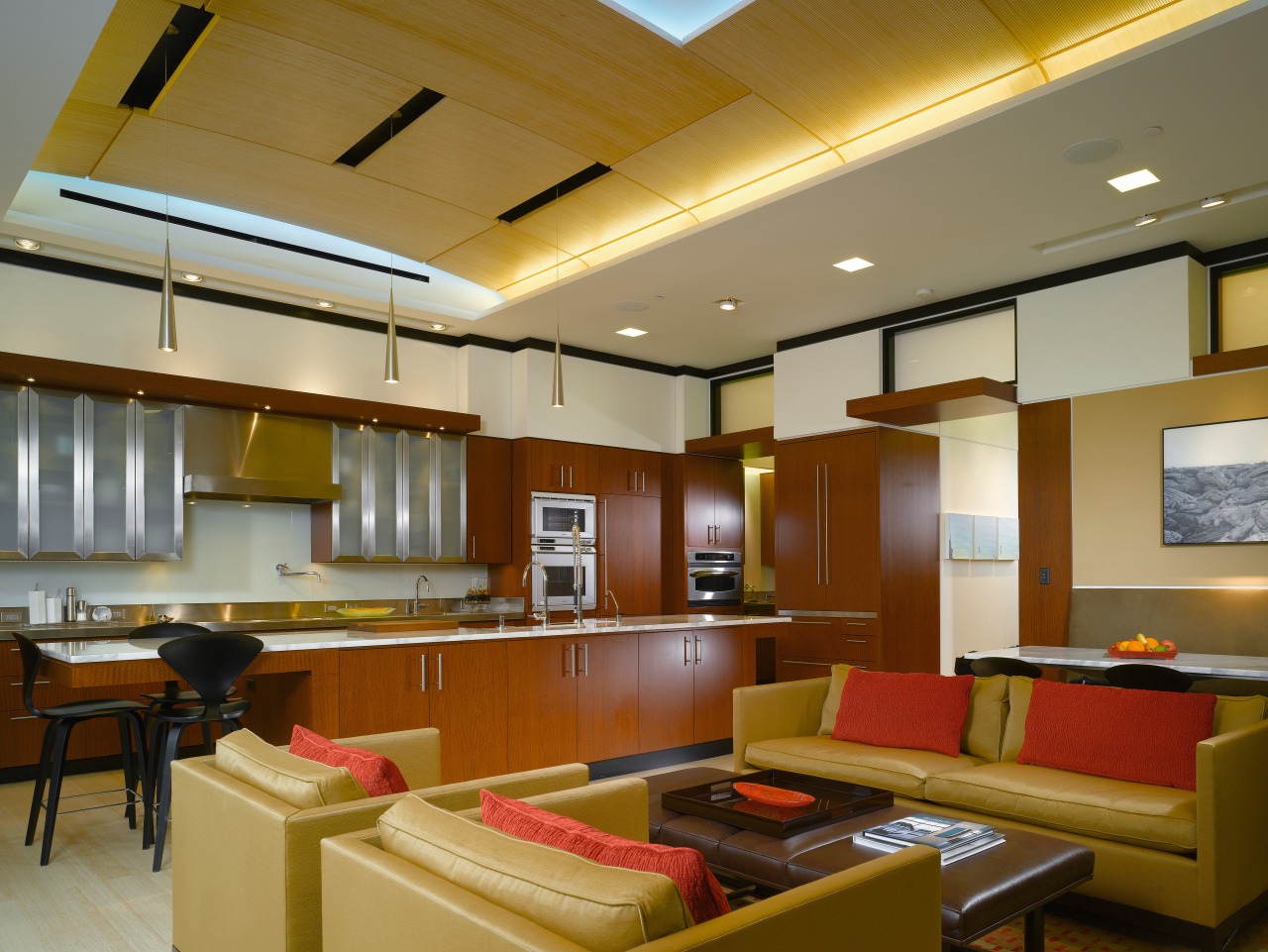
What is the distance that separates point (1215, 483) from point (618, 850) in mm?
5212

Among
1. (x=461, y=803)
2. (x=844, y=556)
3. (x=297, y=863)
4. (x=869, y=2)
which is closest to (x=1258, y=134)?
(x=869, y=2)

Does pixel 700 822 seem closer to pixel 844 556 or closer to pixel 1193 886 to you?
pixel 1193 886

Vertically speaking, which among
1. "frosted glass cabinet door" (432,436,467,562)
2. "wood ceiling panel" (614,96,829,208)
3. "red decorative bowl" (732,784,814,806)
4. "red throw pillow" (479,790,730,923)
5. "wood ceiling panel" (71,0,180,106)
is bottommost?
"red decorative bowl" (732,784,814,806)

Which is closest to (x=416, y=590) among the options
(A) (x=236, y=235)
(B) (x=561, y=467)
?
(B) (x=561, y=467)

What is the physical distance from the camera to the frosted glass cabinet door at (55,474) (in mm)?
5641

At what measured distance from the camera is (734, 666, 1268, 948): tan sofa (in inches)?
112

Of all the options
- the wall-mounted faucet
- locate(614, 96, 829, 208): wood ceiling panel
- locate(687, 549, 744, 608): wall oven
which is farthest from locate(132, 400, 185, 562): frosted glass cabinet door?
locate(687, 549, 744, 608): wall oven

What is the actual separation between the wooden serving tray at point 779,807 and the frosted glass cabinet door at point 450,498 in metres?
4.52

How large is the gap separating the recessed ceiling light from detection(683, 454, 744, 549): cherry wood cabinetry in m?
4.80

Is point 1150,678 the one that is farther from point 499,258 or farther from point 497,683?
point 499,258

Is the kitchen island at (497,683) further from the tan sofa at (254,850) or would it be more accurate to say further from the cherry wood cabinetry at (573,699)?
the tan sofa at (254,850)

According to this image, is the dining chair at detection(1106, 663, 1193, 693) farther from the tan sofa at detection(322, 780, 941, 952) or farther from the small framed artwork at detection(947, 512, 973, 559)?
the small framed artwork at detection(947, 512, 973, 559)

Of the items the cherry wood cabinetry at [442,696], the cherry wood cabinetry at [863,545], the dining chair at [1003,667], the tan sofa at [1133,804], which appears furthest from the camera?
the cherry wood cabinetry at [863,545]

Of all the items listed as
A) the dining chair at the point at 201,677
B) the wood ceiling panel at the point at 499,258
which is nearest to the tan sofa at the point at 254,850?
the dining chair at the point at 201,677
